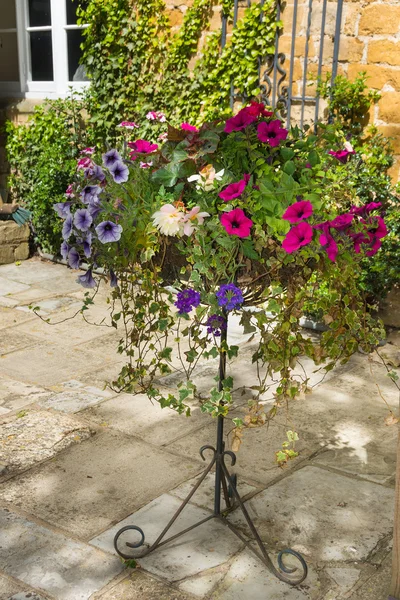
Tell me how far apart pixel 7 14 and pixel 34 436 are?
20.0 ft

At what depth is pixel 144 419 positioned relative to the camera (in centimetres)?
418

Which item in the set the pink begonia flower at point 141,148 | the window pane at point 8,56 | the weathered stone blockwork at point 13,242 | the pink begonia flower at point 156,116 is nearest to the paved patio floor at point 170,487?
the pink begonia flower at point 141,148

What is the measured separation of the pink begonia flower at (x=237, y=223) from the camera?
7.95 ft

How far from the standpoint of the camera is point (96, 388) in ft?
15.2

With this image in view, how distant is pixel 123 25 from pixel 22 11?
158 cm

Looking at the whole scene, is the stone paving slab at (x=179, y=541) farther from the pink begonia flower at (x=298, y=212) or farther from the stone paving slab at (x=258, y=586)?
the pink begonia flower at (x=298, y=212)

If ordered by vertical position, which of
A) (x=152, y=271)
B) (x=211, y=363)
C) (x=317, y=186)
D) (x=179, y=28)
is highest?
(x=179, y=28)

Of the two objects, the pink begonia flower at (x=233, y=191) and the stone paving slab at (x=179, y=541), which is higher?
the pink begonia flower at (x=233, y=191)

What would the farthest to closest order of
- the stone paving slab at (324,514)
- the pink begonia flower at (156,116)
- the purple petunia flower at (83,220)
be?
the pink begonia flower at (156,116) < the stone paving slab at (324,514) < the purple petunia flower at (83,220)

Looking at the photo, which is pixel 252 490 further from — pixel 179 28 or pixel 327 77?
pixel 179 28

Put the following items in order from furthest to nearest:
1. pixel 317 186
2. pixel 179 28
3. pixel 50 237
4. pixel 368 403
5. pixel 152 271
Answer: pixel 50 237 < pixel 179 28 < pixel 368 403 < pixel 152 271 < pixel 317 186

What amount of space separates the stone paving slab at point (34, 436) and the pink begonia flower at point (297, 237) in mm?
1908

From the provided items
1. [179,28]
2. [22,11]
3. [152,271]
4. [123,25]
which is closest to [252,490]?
[152,271]

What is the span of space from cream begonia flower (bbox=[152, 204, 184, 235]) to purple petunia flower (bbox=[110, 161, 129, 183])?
0.19 metres
